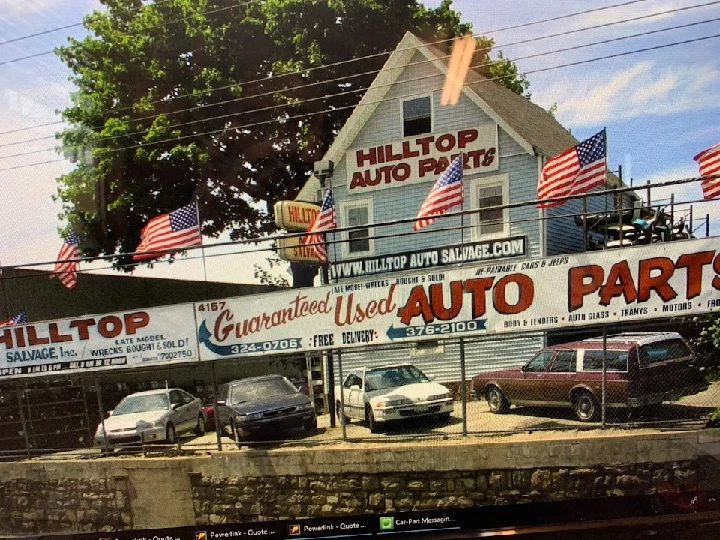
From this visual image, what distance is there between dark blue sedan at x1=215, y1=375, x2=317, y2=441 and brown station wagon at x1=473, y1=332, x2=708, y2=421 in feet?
12.6

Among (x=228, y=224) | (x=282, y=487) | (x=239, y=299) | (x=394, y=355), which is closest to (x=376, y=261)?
(x=394, y=355)

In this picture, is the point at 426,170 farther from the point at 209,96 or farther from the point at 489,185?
the point at 209,96

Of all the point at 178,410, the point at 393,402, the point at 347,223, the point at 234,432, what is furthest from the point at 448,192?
the point at 178,410

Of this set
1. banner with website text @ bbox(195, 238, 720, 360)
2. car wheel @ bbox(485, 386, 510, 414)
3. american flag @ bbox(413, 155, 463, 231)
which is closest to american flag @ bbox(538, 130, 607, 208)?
american flag @ bbox(413, 155, 463, 231)

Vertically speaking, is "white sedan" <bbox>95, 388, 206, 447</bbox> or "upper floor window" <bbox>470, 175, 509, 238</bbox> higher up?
"upper floor window" <bbox>470, 175, 509, 238</bbox>

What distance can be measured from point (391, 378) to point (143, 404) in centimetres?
553

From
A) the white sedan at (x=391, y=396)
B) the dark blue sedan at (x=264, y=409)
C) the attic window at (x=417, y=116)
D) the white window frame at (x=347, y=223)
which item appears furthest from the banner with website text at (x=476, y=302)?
the attic window at (x=417, y=116)

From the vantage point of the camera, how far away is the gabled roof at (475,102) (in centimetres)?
1485

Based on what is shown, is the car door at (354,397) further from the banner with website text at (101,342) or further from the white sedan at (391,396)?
the banner with website text at (101,342)

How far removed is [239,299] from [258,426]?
244 cm

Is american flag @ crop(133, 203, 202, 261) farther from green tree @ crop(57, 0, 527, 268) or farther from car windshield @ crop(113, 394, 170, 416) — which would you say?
green tree @ crop(57, 0, 527, 268)

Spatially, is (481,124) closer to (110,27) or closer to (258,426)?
(258,426)

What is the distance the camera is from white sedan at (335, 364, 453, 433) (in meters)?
10.1

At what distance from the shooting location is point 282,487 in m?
9.57
